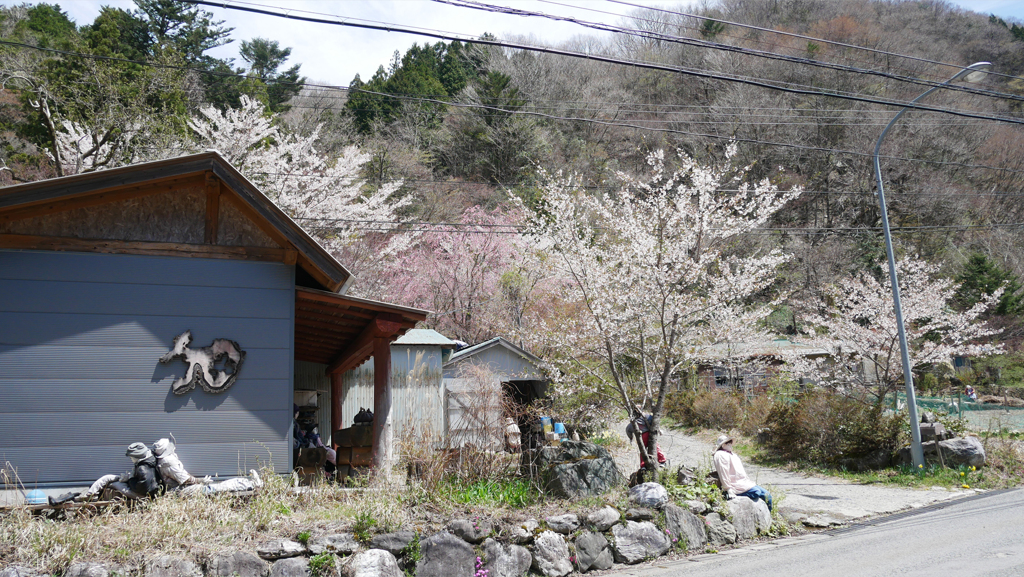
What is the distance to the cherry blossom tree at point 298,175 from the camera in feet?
61.2

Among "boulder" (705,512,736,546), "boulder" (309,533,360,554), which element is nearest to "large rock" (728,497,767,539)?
"boulder" (705,512,736,546)

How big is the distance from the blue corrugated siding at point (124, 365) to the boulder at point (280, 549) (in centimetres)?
165

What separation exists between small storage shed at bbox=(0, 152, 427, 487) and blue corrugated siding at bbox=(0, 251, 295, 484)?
0.01m

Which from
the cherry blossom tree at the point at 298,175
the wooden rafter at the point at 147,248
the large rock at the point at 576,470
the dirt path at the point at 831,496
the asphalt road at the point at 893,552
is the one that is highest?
the cherry blossom tree at the point at 298,175

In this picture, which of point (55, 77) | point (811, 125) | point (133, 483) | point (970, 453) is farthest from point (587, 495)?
point (811, 125)

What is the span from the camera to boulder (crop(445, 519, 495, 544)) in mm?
6227

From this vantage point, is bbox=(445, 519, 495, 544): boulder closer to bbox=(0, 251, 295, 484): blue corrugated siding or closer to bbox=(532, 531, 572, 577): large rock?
bbox=(532, 531, 572, 577): large rock

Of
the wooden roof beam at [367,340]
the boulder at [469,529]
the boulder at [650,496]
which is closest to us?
the boulder at [469,529]

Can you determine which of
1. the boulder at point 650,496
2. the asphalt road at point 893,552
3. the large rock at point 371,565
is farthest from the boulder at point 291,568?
the boulder at point 650,496

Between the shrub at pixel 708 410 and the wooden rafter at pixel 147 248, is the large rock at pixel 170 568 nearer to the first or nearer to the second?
the wooden rafter at pixel 147 248

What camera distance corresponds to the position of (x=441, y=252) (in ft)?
73.6

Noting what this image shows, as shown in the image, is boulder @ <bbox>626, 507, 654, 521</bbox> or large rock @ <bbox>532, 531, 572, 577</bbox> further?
boulder @ <bbox>626, 507, 654, 521</bbox>

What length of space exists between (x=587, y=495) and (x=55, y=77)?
17.8m

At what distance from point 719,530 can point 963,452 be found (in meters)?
7.12
